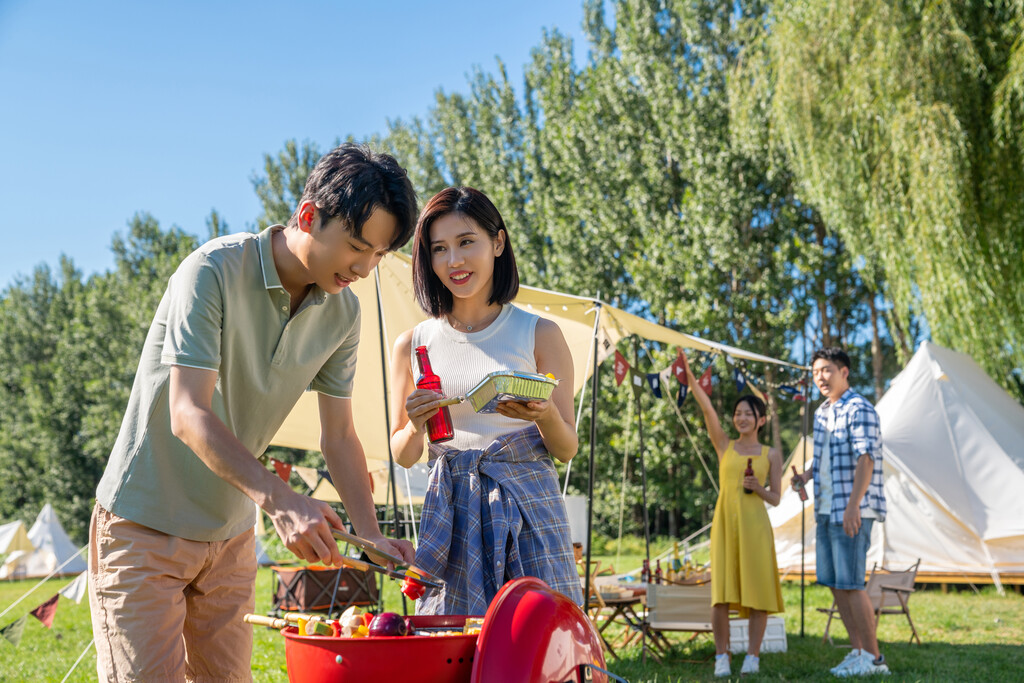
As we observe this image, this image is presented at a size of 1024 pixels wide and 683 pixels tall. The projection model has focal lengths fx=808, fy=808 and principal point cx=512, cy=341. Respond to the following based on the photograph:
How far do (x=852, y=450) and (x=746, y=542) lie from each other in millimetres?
925

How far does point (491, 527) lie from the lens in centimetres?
185

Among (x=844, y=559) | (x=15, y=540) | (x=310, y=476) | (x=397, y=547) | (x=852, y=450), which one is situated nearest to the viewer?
(x=397, y=547)

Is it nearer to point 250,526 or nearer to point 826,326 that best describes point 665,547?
point 826,326

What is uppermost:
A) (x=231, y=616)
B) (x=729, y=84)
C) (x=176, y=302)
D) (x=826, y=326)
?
(x=729, y=84)

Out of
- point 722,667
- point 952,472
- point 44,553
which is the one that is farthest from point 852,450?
point 44,553

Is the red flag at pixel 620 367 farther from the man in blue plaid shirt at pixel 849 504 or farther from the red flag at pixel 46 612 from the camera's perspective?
the red flag at pixel 46 612

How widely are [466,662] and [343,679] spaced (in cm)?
20

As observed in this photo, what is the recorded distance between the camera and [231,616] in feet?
6.14

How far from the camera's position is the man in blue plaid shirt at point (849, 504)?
16.5ft

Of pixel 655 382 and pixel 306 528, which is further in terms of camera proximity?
pixel 655 382

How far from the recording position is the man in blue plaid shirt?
5.04m

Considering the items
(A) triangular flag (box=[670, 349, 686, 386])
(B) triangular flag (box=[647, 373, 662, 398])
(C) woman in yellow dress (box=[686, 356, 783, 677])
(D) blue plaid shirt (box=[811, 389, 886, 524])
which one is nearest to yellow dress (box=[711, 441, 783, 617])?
(C) woman in yellow dress (box=[686, 356, 783, 677])

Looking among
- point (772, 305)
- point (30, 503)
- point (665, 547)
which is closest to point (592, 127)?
point (772, 305)

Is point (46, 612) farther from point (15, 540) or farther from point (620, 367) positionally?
point (15, 540)
